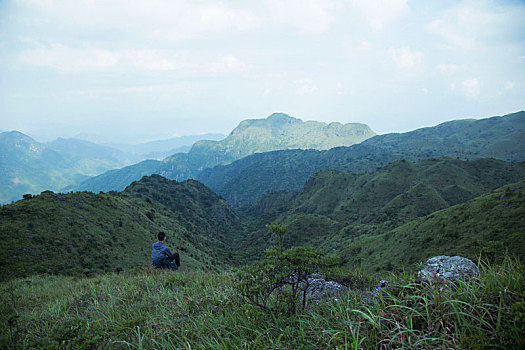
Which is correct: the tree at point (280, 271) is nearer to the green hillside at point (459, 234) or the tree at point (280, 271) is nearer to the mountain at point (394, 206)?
the green hillside at point (459, 234)

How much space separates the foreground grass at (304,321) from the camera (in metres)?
2.94

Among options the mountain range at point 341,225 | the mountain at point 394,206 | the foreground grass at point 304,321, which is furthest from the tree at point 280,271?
the mountain at point 394,206

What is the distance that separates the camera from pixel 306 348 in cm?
356

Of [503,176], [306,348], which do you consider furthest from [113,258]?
[503,176]

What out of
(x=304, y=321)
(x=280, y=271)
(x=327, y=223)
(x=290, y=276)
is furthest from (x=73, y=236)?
(x=327, y=223)

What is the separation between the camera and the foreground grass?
294cm

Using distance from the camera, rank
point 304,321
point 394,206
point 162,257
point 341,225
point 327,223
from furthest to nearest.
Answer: point 327,223, point 341,225, point 394,206, point 162,257, point 304,321

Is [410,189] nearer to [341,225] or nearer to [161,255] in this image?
[341,225]

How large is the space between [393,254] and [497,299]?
4012 cm

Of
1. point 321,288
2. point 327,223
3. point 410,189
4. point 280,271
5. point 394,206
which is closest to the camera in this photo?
point 280,271

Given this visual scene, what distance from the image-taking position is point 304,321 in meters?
4.23

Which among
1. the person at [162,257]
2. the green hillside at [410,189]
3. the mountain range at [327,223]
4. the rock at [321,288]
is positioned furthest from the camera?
the green hillside at [410,189]

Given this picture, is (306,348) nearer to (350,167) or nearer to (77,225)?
(77,225)

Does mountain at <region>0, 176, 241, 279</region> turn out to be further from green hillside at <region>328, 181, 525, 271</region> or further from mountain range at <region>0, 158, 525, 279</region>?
green hillside at <region>328, 181, 525, 271</region>
